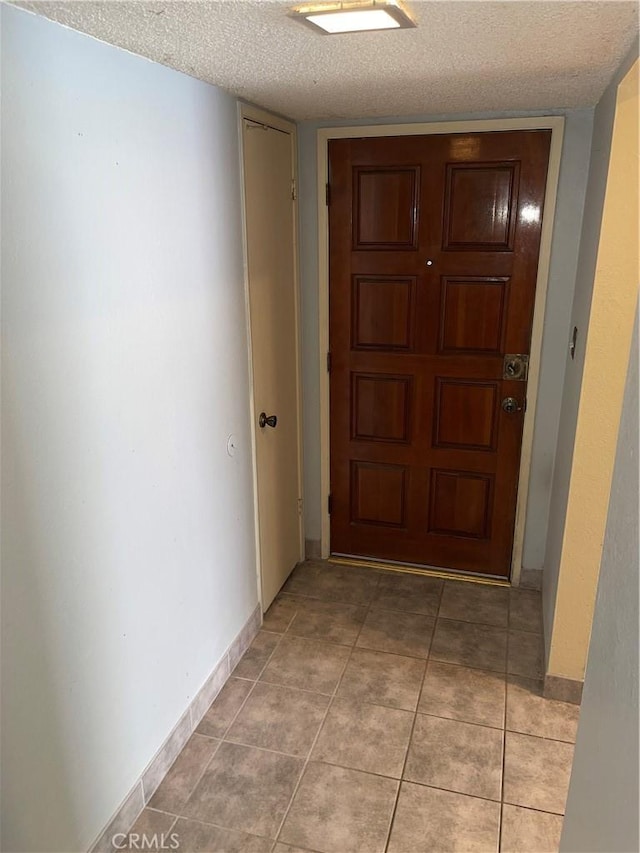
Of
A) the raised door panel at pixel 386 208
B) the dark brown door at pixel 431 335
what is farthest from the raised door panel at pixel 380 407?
the raised door panel at pixel 386 208

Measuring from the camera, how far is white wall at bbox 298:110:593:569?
2.69 m

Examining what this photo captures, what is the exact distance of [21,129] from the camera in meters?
→ 1.36

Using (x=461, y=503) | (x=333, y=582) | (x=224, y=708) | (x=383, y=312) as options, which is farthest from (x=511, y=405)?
(x=224, y=708)

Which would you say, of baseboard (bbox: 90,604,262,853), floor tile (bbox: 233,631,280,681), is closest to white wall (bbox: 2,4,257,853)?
baseboard (bbox: 90,604,262,853)

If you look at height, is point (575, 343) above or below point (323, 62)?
below

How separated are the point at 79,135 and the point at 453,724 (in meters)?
2.23

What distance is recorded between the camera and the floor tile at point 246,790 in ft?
6.48

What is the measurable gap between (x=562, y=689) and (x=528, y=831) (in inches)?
25.0

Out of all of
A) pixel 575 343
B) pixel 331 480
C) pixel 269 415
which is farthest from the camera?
pixel 331 480

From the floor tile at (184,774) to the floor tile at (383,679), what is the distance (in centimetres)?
55

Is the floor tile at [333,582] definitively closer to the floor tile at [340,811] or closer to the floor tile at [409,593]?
the floor tile at [409,593]

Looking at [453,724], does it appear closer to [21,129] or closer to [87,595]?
[87,595]

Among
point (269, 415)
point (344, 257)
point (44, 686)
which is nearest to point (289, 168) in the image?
point (344, 257)

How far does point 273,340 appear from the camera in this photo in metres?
2.86
